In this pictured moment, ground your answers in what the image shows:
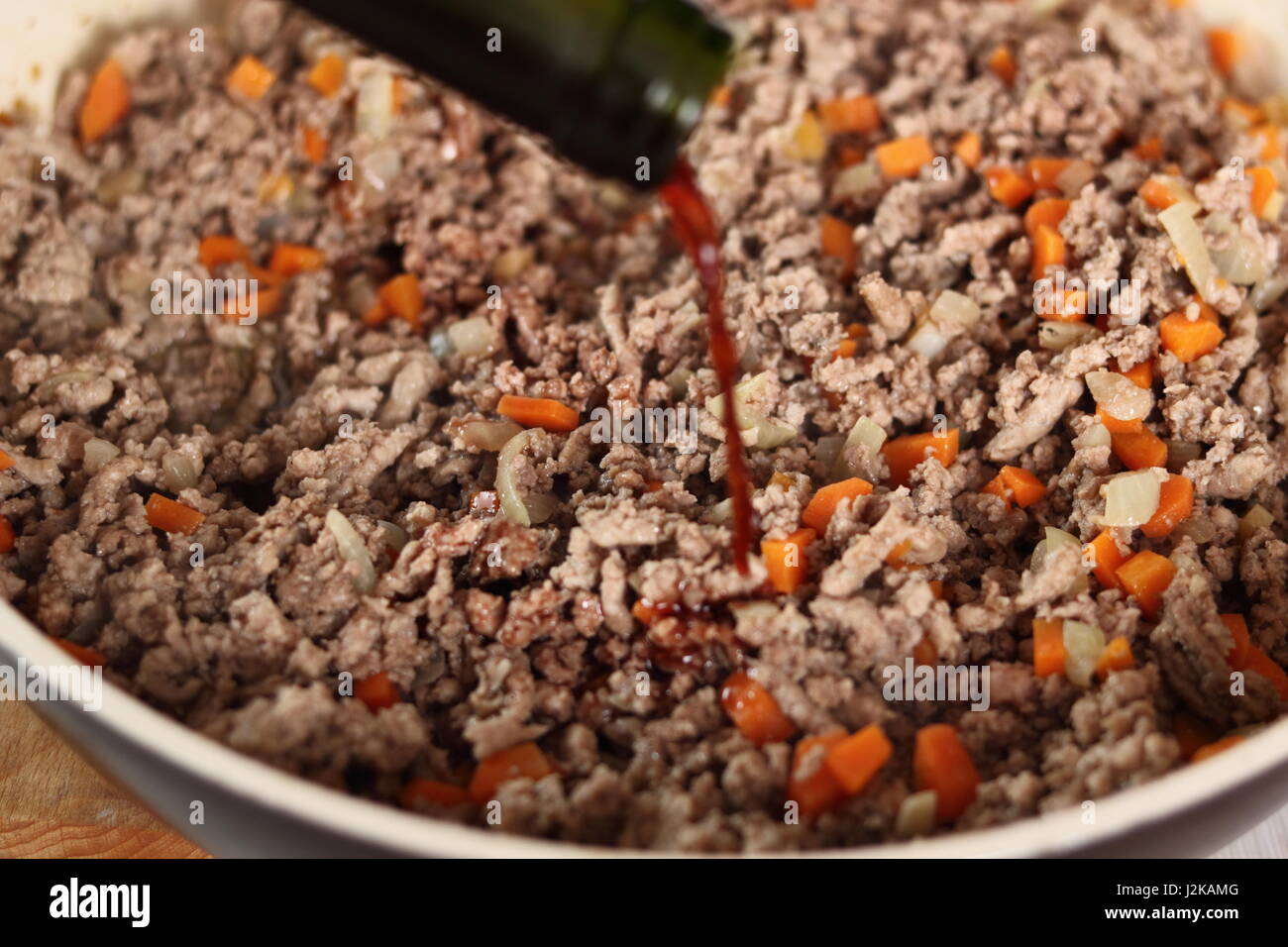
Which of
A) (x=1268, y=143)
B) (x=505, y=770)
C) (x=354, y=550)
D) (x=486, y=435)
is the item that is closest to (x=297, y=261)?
(x=486, y=435)

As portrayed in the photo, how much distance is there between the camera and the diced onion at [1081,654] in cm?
202

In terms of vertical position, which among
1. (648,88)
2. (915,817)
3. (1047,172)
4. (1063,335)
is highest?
(1047,172)

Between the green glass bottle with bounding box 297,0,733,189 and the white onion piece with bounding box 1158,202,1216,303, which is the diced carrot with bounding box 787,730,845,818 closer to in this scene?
the green glass bottle with bounding box 297,0,733,189

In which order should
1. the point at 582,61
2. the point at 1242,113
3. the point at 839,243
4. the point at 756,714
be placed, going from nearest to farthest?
the point at 582,61 < the point at 756,714 < the point at 839,243 < the point at 1242,113

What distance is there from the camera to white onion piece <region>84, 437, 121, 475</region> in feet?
7.54

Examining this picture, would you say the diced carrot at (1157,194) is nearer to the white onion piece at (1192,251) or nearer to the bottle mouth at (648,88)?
the white onion piece at (1192,251)

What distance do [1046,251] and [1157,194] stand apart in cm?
27

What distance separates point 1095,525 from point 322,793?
142cm

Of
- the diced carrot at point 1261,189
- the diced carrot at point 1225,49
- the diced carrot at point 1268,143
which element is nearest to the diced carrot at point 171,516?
the diced carrot at point 1261,189

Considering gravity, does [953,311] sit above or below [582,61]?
below

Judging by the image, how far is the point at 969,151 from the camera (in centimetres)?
273

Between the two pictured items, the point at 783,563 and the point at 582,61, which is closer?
the point at 582,61

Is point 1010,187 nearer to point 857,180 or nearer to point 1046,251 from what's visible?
point 1046,251
